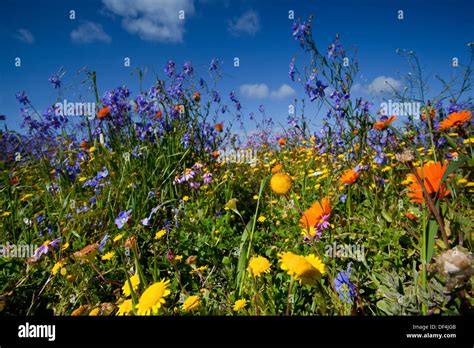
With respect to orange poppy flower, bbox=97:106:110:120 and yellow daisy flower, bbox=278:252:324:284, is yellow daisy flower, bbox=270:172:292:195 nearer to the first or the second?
yellow daisy flower, bbox=278:252:324:284

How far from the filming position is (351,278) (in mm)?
845

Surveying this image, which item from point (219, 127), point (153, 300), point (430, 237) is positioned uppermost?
point (219, 127)

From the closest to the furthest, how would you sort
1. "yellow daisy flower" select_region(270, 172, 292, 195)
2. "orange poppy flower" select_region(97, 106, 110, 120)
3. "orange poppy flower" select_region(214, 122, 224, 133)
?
"yellow daisy flower" select_region(270, 172, 292, 195)
"orange poppy flower" select_region(97, 106, 110, 120)
"orange poppy flower" select_region(214, 122, 224, 133)

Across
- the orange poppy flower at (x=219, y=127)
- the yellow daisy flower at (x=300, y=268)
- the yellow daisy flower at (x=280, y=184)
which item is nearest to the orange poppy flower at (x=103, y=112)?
the orange poppy flower at (x=219, y=127)

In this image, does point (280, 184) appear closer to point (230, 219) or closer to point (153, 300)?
point (153, 300)

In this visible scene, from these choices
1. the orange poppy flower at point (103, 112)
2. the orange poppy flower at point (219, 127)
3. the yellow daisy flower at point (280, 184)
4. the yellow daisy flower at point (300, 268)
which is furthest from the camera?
the orange poppy flower at point (219, 127)

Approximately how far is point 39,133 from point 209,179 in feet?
4.69

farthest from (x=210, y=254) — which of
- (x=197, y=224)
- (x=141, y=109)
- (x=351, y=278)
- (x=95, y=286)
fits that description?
(x=141, y=109)

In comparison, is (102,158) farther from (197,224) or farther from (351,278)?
(351,278)

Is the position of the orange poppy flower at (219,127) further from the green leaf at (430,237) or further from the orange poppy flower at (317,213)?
the green leaf at (430,237)

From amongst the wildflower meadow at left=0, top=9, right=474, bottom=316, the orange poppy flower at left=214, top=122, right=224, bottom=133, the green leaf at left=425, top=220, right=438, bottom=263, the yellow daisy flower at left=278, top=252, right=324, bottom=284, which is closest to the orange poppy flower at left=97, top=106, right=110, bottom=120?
the wildflower meadow at left=0, top=9, right=474, bottom=316

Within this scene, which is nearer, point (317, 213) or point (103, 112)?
point (317, 213)

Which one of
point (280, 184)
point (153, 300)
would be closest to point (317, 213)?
point (280, 184)

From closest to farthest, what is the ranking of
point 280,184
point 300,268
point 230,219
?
point 300,268
point 280,184
point 230,219
